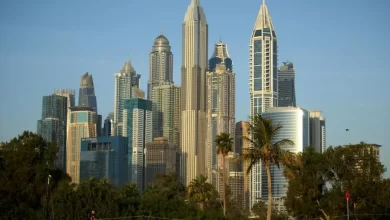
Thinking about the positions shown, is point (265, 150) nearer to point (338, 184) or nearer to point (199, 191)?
point (338, 184)

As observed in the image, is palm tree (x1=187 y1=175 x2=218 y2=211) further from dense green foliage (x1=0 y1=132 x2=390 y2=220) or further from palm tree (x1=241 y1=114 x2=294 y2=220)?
palm tree (x1=241 y1=114 x2=294 y2=220)

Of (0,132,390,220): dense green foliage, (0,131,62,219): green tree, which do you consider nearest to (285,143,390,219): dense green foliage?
(0,132,390,220): dense green foliage

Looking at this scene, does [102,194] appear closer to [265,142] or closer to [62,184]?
[62,184]

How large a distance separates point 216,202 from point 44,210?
124 ft

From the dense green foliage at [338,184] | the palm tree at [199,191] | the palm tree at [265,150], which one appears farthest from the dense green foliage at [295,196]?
the palm tree at [265,150]

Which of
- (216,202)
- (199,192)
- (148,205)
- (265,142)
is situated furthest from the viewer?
(216,202)

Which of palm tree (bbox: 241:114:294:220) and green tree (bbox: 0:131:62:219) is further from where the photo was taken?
green tree (bbox: 0:131:62:219)

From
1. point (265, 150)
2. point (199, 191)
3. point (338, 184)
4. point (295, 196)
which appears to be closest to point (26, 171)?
point (199, 191)

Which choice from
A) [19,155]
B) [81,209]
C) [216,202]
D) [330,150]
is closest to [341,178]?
[330,150]

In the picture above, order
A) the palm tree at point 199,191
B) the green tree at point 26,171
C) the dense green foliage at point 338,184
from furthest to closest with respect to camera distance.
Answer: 1. the palm tree at point 199,191
2. the green tree at point 26,171
3. the dense green foliage at point 338,184

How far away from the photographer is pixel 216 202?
93.1 m

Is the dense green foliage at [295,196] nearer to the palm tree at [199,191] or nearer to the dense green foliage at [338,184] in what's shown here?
the dense green foliage at [338,184]

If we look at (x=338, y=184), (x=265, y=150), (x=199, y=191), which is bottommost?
(x=199, y=191)

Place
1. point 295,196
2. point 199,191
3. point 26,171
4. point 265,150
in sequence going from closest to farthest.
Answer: point 265,150 < point 295,196 < point 26,171 < point 199,191
